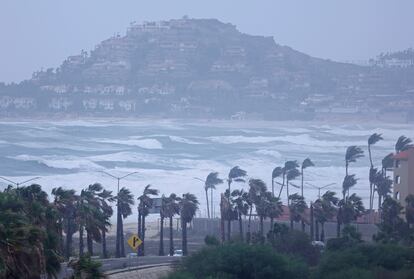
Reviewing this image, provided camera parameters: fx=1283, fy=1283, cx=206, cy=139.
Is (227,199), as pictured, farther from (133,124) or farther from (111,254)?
(133,124)

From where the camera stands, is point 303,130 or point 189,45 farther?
point 189,45

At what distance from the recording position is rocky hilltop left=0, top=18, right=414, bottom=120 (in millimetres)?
153000

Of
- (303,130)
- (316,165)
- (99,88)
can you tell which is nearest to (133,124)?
(303,130)

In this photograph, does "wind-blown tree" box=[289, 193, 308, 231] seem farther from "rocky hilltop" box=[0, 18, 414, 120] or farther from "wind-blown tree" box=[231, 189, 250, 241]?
"rocky hilltop" box=[0, 18, 414, 120]

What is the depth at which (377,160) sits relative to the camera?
3189 inches

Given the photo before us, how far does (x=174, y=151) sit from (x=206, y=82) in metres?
76.4

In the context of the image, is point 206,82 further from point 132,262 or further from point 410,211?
point 132,262

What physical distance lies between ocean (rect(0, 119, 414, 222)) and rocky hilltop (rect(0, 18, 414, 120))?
15.2 m

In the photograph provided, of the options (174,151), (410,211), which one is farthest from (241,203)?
(174,151)

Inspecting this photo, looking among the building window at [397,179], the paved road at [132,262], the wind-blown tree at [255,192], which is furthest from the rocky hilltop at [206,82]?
the paved road at [132,262]

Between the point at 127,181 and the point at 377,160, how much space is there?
64.0ft

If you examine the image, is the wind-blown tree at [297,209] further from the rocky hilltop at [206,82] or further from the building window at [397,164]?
the rocky hilltop at [206,82]

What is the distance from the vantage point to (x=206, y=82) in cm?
17275

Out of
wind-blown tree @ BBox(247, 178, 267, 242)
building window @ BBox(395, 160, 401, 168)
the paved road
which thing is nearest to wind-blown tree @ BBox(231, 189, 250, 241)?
wind-blown tree @ BBox(247, 178, 267, 242)
